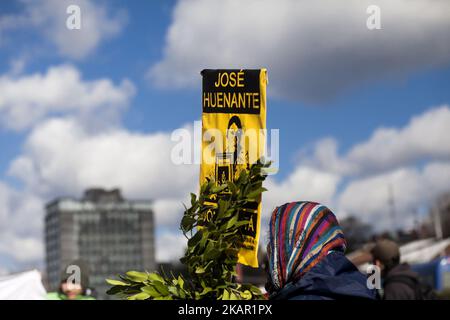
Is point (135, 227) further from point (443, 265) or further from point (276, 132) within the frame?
point (276, 132)

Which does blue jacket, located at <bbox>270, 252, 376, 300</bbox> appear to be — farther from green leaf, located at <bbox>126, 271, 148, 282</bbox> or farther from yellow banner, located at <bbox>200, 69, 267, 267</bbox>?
yellow banner, located at <bbox>200, 69, 267, 267</bbox>

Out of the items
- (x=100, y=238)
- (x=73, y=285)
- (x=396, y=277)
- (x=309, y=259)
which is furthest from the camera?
(x=100, y=238)

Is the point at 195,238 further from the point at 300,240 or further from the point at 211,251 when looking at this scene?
the point at 300,240

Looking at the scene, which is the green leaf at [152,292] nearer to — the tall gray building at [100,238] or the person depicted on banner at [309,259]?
the person depicted on banner at [309,259]

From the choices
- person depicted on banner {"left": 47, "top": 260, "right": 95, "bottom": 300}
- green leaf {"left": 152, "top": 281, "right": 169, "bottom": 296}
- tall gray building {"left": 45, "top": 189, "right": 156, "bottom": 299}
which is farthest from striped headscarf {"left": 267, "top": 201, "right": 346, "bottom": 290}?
tall gray building {"left": 45, "top": 189, "right": 156, "bottom": 299}

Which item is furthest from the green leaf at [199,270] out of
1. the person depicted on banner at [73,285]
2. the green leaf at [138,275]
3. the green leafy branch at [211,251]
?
the person depicted on banner at [73,285]

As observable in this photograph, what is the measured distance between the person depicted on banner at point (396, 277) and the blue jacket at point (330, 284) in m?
4.08

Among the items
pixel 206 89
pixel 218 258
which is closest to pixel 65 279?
pixel 206 89

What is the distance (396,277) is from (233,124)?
12.1ft

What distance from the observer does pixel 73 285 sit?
7895 millimetres

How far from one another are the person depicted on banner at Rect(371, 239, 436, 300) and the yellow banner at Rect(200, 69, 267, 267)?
336cm

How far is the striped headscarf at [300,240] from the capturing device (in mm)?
3074

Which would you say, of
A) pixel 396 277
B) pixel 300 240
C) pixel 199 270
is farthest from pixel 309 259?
pixel 396 277
